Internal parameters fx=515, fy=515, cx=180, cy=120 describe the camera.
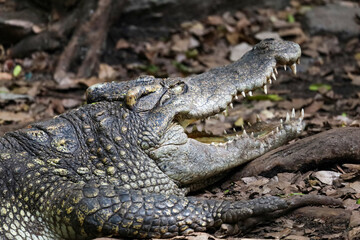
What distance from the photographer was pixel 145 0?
10055 millimetres

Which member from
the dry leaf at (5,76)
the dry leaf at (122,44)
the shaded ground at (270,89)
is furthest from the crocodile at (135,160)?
the dry leaf at (122,44)

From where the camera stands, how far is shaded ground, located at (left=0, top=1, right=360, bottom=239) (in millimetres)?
4145

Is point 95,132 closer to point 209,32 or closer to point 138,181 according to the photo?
point 138,181

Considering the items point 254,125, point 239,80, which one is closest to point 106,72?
point 254,125

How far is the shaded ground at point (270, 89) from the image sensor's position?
414cm

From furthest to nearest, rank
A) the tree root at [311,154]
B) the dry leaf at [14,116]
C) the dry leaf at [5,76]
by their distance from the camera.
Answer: the dry leaf at [5,76] → the dry leaf at [14,116] → the tree root at [311,154]

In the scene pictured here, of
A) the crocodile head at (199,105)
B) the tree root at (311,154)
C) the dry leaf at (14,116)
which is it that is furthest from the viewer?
the dry leaf at (14,116)

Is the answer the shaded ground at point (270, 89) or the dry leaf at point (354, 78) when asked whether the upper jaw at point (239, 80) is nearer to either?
the shaded ground at point (270, 89)

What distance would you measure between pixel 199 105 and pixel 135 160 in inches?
32.4

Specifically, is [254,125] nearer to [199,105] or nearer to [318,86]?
[199,105]

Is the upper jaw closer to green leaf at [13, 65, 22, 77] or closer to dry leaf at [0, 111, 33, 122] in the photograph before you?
dry leaf at [0, 111, 33, 122]

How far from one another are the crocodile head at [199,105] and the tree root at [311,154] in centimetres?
12

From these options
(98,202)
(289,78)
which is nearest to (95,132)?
(98,202)

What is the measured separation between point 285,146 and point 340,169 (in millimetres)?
581
